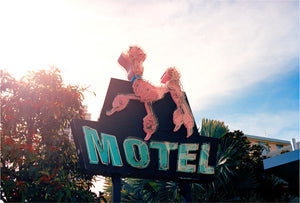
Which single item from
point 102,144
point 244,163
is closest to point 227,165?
point 244,163

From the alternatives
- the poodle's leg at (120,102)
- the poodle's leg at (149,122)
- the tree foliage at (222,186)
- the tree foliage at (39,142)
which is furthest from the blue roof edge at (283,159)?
the tree foliage at (39,142)

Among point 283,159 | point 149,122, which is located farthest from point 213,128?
point 149,122

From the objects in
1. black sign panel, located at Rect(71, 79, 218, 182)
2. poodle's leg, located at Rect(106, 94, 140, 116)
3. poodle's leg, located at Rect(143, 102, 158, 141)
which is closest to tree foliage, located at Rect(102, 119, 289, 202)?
→ black sign panel, located at Rect(71, 79, 218, 182)

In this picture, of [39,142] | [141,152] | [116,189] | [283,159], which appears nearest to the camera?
[116,189]

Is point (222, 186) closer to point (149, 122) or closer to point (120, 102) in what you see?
point (149, 122)

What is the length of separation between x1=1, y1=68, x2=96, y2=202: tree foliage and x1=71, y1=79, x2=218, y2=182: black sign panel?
2.27 m

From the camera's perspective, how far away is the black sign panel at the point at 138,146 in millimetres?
10984

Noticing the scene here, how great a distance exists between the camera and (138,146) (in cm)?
1187

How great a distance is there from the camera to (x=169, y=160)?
40.4 feet

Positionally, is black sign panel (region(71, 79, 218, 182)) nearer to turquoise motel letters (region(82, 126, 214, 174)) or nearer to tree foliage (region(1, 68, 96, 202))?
turquoise motel letters (region(82, 126, 214, 174))

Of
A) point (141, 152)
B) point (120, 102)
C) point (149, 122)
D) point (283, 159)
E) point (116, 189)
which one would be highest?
point (120, 102)

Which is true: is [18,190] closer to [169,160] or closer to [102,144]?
[102,144]

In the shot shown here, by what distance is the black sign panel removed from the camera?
432 inches

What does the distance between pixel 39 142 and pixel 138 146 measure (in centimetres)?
467
